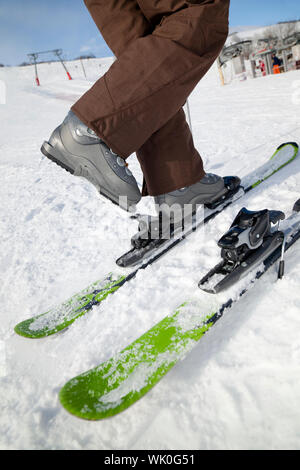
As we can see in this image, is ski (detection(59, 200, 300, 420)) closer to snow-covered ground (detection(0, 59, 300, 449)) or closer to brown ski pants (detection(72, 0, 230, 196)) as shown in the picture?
snow-covered ground (detection(0, 59, 300, 449))

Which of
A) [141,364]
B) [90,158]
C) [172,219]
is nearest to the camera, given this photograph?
[141,364]

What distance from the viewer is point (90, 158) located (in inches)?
39.2

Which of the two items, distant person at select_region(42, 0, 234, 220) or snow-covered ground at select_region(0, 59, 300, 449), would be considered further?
distant person at select_region(42, 0, 234, 220)

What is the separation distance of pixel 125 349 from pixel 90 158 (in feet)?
2.10

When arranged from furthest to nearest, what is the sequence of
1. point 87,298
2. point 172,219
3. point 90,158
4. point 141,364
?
point 172,219
point 87,298
point 90,158
point 141,364

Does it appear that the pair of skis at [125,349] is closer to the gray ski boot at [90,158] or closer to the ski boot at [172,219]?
the ski boot at [172,219]

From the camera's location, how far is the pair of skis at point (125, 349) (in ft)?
2.39

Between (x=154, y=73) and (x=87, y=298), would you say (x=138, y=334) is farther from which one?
(x=154, y=73)

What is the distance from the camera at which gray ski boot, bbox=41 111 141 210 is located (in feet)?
3.17

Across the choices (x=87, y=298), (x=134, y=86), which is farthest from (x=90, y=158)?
(x=87, y=298)

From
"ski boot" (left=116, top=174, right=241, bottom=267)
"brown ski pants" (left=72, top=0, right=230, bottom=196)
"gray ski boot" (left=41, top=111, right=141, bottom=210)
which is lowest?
"ski boot" (left=116, top=174, right=241, bottom=267)

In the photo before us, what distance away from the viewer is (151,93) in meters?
0.92

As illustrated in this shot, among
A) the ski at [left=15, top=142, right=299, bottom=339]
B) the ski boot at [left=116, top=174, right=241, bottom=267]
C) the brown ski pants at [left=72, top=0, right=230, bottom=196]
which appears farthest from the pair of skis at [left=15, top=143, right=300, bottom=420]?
the brown ski pants at [left=72, top=0, right=230, bottom=196]

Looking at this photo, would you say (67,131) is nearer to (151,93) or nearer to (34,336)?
(151,93)
